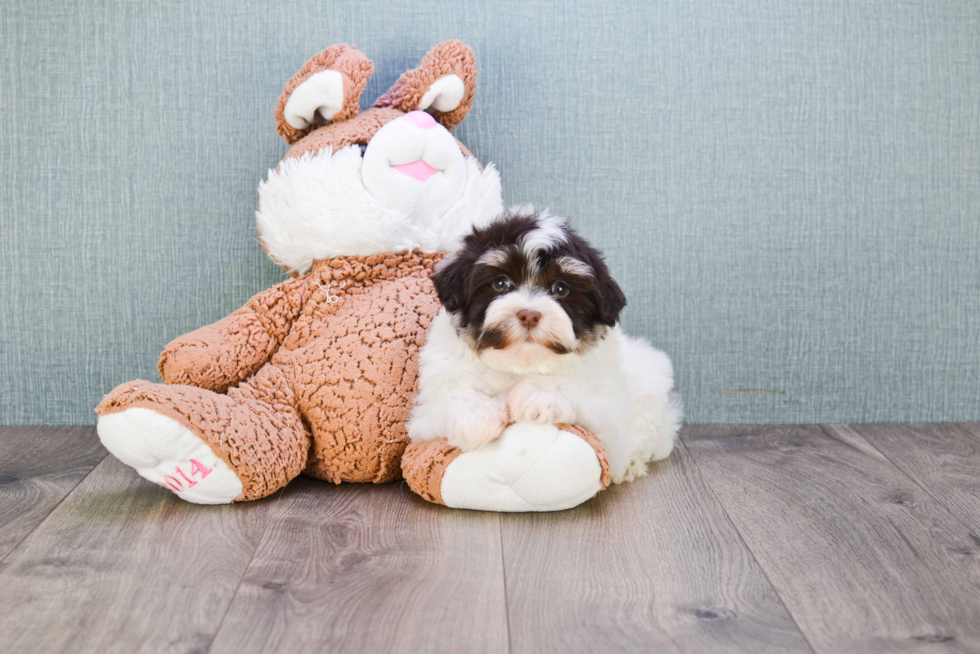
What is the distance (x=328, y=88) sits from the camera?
1.61 m

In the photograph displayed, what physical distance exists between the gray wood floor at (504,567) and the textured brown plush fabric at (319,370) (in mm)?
83

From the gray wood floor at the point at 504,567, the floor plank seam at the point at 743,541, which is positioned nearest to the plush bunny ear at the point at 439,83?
the gray wood floor at the point at 504,567

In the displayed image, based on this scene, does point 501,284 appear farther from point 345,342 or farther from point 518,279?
point 345,342

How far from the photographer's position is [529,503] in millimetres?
1361

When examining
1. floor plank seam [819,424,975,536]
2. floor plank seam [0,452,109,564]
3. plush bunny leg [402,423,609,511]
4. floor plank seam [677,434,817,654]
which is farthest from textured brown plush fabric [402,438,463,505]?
floor plank seam [819,424,975,536]

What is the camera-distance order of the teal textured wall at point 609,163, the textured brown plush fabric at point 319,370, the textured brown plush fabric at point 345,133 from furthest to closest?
the teal textured wall at point 609,163 < the textured brown plush fabric at point 345,133 < the textured brown plush fabric at point 319,370

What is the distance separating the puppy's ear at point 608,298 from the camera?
52.4 inches

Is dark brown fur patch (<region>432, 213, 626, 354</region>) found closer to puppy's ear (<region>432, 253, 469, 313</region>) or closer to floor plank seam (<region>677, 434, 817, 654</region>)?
puppy's ear (<region>432, 253, 469, 313</region>)

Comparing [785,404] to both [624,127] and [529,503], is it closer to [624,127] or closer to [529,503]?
[624,127]

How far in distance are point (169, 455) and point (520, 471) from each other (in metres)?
0.59

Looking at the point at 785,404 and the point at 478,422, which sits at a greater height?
the point at 478,422

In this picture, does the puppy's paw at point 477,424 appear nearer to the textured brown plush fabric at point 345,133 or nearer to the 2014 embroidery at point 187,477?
the 2014 embroidery at point 187,477

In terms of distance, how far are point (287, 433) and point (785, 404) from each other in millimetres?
1250

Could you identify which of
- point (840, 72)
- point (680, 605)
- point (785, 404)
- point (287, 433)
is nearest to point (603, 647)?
point (680, 605)
